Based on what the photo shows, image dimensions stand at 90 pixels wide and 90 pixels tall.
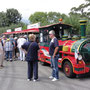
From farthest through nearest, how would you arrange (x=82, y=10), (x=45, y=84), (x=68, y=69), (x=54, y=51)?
(x=82, y=10) → (x=68, y=69) → (x=54, y=51) → (x=45, y=84)

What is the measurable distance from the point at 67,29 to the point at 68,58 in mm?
2520

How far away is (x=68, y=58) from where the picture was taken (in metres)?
5.48

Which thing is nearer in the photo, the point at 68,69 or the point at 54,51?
the point at 54,51

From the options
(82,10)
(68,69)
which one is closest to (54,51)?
(68,69)

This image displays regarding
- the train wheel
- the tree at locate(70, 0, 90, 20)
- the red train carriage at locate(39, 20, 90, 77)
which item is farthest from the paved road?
the tree at locate(70, 0, 90, 20)

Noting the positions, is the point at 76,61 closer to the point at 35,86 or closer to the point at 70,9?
the point at 35,86

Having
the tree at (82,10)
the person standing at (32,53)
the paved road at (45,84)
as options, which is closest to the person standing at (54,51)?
the paved road at (45,84)

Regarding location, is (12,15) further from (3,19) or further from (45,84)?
(45,84)

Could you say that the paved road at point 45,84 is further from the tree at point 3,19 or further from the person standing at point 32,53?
the tree at point 3,19

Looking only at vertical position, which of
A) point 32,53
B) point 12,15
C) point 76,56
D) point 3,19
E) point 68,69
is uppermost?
point 12,15

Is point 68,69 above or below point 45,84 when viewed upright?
above

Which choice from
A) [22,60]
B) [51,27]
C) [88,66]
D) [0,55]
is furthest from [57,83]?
[22,60]

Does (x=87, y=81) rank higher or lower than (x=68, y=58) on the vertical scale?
lower

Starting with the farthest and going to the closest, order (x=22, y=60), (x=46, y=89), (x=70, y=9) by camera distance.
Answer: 1. (x=70, y=9)
2. (x=22, y=60)
3. (x=46, y=89)
